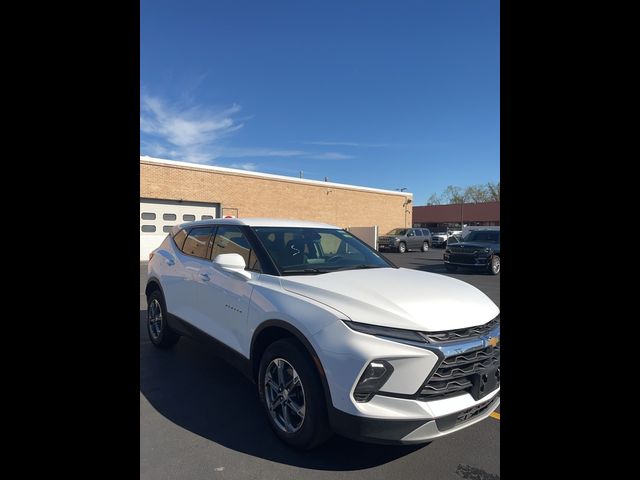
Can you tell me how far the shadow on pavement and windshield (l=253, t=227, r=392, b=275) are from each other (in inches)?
47.3

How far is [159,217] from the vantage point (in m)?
18.0

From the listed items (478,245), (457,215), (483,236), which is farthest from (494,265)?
(457,215)

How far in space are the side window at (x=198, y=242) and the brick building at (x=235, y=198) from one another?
10939 mm

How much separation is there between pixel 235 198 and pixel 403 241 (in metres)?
11.5

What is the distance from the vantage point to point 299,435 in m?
2.31

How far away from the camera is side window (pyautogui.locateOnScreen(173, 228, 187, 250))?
448 centimetres

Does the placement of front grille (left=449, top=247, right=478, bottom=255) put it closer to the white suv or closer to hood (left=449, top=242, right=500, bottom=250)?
hood (left=449, top=242, right=500, bottom=250)

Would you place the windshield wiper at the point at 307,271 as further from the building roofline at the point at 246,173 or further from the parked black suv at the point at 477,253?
the building roofline at the point at 246,173

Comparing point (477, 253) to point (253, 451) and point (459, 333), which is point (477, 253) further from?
point (253, 451)
